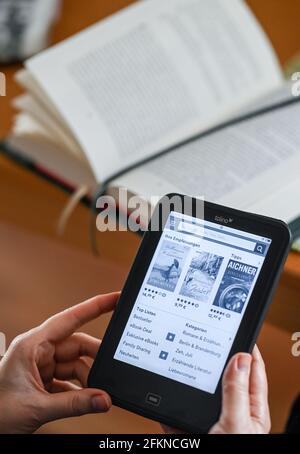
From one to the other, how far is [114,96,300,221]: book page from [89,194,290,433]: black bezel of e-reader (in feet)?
0.43

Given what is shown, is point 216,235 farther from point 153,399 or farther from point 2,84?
point 2,84

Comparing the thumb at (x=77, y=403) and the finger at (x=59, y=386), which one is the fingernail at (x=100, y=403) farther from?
the finger at (x=59, y=386)

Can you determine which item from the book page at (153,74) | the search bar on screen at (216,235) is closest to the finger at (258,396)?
the search bar on screen at (216,235)

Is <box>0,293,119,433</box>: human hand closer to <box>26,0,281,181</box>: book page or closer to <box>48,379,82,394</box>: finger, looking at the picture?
<box>48,379,82,394</box>: finger

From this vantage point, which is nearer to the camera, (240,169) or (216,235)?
(216,235)

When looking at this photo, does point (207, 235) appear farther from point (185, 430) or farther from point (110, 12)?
point (110, 12)

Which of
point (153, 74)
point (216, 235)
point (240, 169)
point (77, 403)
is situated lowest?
point (77, 403)

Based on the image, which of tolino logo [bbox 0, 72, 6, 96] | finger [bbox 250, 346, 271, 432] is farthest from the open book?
finger [bbox 250, 346, 271, 432]

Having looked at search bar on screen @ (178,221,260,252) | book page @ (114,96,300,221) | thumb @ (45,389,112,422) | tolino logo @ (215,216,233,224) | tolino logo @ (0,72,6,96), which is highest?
tolino logo @ (0,72,6,96)

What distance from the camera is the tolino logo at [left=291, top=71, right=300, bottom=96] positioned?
3.51 ft

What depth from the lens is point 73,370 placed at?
2.62 feet

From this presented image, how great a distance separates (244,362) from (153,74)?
0.49 m

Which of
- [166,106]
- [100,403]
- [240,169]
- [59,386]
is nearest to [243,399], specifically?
[100,403]

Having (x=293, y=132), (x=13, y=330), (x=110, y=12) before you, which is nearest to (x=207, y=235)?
(x=293, y=132)
